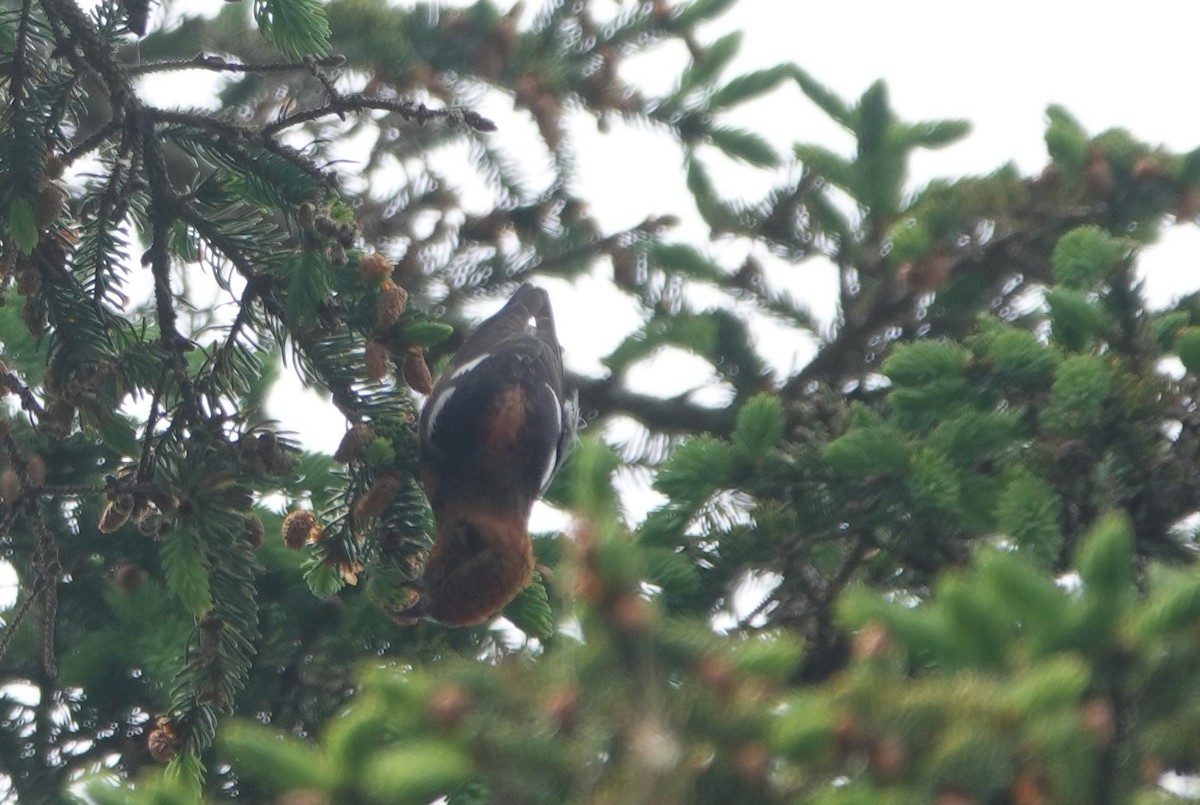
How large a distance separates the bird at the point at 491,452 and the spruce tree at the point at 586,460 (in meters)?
0.11

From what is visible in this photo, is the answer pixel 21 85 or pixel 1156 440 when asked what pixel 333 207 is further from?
pixel 1156 440

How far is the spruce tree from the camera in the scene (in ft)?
4.26

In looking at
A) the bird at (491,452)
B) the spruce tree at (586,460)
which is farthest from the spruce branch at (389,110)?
the bird at (491,452)

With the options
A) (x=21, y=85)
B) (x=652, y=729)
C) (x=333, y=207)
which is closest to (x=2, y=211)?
(x=21, y=85)

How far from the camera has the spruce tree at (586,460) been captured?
1.30 meters

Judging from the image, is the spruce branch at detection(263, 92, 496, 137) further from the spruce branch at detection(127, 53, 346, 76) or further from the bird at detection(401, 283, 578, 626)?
the bird at detection(401, 283, 578, 626)

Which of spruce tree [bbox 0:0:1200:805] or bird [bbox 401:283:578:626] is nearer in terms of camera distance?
spruce tree [bbox 0:0:1200:805]

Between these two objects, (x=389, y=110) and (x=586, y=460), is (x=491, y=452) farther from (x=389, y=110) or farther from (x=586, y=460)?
(x=586, y=460)

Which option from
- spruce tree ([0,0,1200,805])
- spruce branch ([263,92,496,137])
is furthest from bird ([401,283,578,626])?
spruce branch ([263,92,496,137])

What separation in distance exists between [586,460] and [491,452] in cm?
277

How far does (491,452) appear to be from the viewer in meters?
4.06

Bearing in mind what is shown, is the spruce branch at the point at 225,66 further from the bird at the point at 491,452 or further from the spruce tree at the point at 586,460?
the bird at the point at 491,452

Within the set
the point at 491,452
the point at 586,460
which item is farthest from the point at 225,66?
the point at 491,452

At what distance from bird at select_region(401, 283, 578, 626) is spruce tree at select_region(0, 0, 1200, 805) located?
114 millimetres
